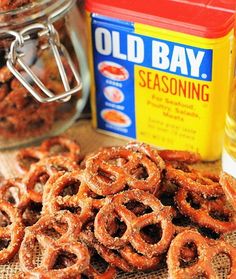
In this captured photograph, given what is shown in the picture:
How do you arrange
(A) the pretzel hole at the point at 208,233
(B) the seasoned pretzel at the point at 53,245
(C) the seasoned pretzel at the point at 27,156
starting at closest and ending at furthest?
(B) the seasoned pretzel at the point at 53,245, (A) the pretzel hole at the point at 208,233, (C) the seasoned pretzel at the point at 27,156

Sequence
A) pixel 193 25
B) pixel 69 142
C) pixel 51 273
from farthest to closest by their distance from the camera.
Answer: pixel 69 142, pixel 193 25, pixel 51 273

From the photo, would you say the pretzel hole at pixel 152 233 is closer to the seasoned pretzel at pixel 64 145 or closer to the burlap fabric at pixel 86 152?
the burlap fabric at pixel 86 152

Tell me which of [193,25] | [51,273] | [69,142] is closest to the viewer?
[51,273]

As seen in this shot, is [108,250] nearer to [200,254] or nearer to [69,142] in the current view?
[200,254]

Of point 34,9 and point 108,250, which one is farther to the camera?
point 34,9

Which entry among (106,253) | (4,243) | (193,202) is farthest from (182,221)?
(4,243)

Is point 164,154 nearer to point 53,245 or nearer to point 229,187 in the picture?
point 229,187

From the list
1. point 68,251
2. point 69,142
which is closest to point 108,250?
point 68,251

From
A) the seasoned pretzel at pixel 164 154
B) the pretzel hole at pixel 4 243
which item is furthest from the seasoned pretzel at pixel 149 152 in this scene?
the pretzel hole at pixel 4 243
